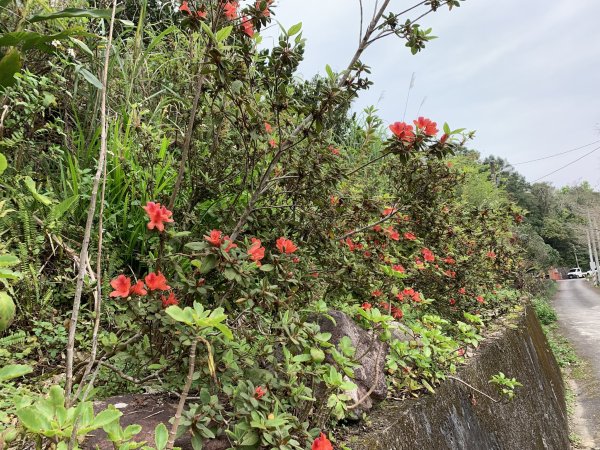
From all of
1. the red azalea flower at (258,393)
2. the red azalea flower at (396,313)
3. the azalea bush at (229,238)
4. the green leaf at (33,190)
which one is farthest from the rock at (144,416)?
the red azalea flower at (396,313)

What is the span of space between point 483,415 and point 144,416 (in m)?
2.36

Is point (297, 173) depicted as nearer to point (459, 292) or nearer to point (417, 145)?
point (417, 145)

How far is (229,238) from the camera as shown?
4.92 feet

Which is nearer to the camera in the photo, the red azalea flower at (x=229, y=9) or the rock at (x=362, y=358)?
the red azalea flower at (x=229, y=9)

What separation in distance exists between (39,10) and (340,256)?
242cm

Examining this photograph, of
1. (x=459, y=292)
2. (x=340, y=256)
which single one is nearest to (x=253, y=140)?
(x=340, y=256)

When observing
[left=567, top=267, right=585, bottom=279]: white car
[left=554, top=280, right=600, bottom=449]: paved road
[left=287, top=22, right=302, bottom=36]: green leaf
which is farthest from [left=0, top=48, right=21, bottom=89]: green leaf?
[left=567, top=267, right=585, bottom=279]: white car

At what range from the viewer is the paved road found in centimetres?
561

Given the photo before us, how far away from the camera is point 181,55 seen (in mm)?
3137

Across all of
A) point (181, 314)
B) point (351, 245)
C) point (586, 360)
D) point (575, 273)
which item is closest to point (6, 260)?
point (181, 314)

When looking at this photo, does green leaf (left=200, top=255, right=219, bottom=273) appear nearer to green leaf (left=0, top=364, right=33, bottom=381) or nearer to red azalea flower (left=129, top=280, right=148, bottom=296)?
red azalea flower (left=129, top=280, right=148, bottom=296)

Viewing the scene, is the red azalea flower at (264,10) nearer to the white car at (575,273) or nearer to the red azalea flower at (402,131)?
the red azalea flower at (402,131)

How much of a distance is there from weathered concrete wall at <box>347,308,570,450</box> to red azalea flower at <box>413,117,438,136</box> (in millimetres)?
1176

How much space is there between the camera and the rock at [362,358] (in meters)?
1.85
